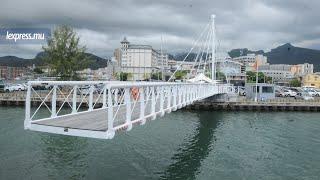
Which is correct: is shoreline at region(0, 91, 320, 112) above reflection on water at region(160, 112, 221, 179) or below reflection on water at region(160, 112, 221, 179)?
above

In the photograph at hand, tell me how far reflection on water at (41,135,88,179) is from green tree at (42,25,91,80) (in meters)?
41.1

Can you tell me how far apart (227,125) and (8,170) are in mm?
28719

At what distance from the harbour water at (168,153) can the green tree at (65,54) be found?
29612 millimetres

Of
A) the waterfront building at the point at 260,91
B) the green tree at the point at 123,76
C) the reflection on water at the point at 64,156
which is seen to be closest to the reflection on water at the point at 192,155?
the reflection on water at the point at 64,156

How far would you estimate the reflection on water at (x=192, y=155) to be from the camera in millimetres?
23500

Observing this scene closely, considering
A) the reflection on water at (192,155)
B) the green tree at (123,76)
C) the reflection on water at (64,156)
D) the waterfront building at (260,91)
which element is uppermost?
the green tree at (123,76)

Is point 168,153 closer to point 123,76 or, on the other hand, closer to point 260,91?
point 260,91

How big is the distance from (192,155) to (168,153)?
1.77 metres

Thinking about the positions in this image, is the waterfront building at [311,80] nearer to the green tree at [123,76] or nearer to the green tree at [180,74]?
the green tree at [180,74]

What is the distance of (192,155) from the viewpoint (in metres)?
29.0

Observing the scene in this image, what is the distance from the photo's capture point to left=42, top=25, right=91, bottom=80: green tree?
73.6 m

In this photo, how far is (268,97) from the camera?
7469 cm

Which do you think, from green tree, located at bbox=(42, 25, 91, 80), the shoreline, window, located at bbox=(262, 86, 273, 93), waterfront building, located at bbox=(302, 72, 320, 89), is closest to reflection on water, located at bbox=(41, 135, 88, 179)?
the shoreline

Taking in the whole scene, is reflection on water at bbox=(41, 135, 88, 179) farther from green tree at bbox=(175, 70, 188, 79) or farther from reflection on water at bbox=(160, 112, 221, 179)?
green tree at bbox=(175, 70, 188, 79)
